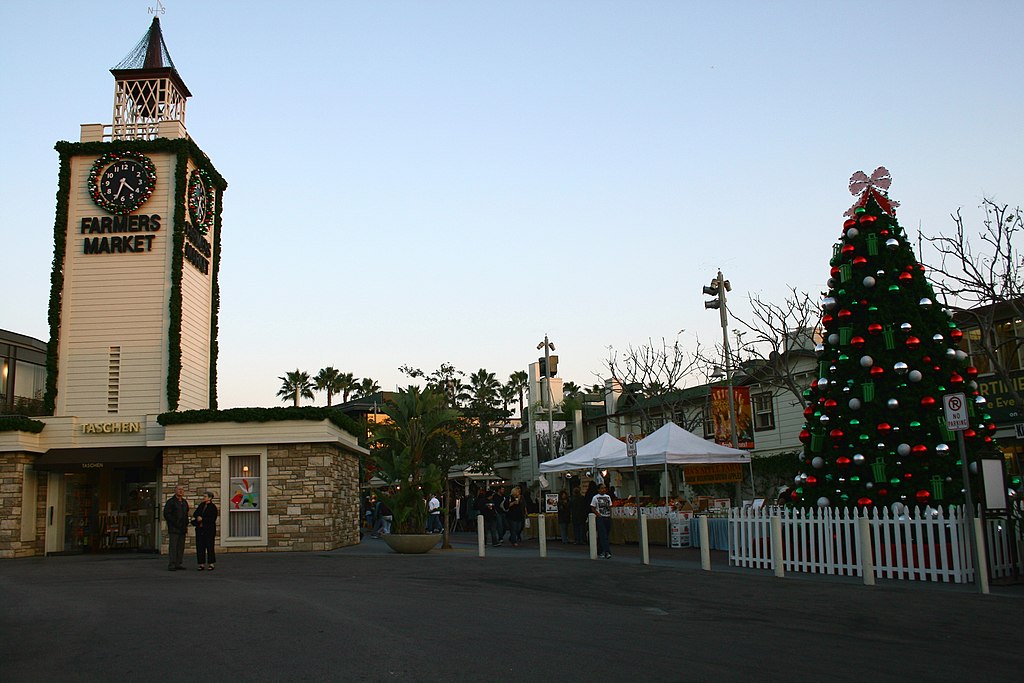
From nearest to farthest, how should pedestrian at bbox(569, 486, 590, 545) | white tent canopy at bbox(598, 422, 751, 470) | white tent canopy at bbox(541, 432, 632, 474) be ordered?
white tent canopy at bbox(598, 422, 751, 470)
pedestrian at bbox(569, 486, 590, 545)
white tent canopy at bbox(541, 432, 632, 474)

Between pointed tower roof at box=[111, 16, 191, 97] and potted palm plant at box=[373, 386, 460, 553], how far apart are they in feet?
45.1

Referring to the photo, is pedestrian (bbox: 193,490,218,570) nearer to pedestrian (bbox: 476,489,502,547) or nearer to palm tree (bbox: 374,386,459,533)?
palm tree (bbox: 374,386,459,533)

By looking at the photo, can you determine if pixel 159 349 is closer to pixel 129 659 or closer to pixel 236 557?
pixel 236 557

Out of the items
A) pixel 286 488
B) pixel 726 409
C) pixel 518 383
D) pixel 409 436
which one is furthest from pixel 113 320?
pixel 518 383

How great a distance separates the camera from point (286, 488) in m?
23.9

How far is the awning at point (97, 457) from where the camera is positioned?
24766mm

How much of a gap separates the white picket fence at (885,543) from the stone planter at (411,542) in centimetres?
864

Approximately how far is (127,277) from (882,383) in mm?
21330

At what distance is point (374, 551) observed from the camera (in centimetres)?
2359

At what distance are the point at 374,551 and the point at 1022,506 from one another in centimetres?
1504

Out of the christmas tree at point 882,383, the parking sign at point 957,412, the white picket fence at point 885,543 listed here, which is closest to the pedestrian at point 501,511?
the white picket fence at point 885,543

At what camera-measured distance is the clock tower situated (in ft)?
86.5

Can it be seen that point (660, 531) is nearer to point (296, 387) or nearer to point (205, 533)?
point (205, 533)

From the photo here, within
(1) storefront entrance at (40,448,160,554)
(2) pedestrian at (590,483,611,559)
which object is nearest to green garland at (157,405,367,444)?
(1) storefront entrance at (40,448,160,554)
